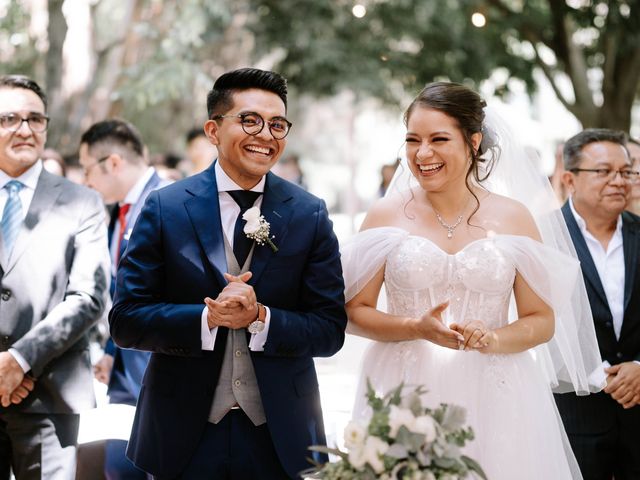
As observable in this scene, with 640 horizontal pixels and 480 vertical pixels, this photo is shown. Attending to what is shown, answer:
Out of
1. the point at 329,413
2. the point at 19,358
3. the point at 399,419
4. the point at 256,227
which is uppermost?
the point at 256,227

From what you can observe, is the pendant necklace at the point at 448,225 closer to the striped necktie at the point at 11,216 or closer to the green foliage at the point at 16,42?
the striped necktie at the point at 11,216

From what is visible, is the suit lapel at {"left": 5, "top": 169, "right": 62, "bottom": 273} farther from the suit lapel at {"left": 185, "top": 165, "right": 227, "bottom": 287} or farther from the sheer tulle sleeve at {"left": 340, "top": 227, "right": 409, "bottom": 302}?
the sheer tulle sleeve at {"left": 340, "top": 227, "right": 409, "bottom": 302}

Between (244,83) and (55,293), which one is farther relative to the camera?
(55,293)

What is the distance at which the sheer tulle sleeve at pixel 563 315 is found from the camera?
3.89m

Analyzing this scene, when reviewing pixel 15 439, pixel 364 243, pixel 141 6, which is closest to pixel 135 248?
pixel 364 243

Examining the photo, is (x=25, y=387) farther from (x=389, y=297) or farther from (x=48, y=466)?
(x=389, y=297)

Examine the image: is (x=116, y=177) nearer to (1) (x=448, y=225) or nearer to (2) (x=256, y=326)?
(1) (x=448, y=225)

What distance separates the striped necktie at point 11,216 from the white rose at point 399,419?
248 centimetres

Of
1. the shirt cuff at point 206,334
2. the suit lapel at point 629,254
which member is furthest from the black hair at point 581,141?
the shirt cuff at point 206,334

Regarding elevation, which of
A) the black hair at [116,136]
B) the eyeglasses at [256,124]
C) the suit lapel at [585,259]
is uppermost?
the black hair at [116,136]

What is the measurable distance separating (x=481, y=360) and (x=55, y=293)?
6.96 ft

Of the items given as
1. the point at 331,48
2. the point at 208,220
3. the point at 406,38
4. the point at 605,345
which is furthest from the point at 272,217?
the point at 406,38

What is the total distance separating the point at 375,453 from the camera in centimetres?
252

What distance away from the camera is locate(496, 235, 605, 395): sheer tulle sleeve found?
12.8 feet
